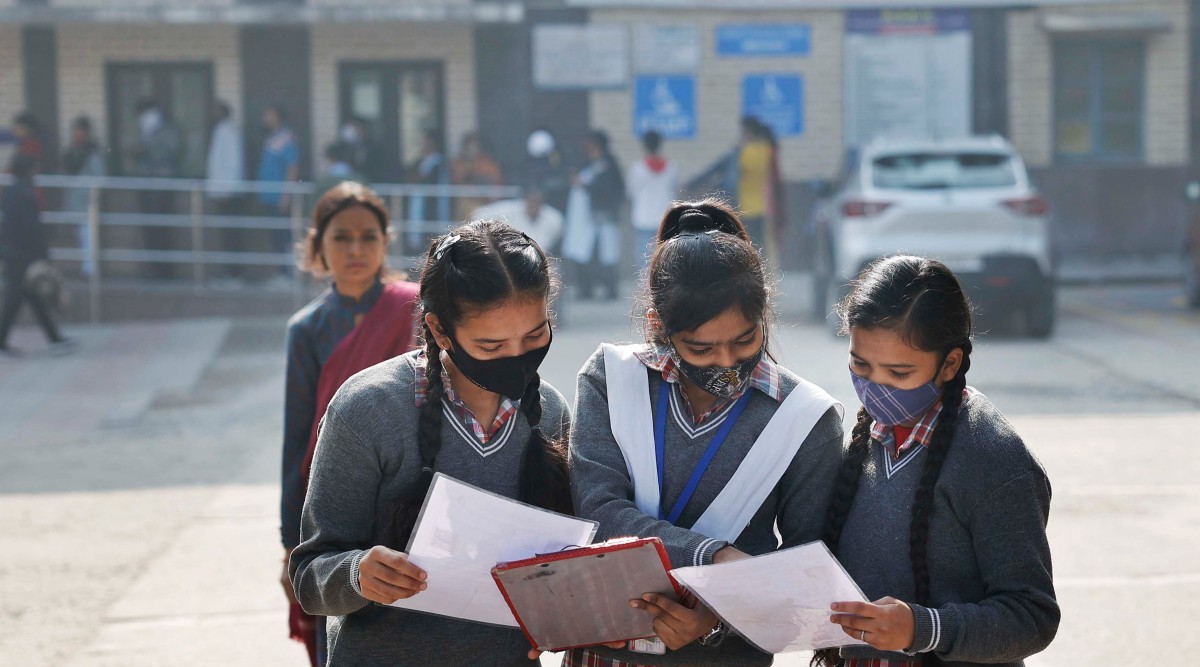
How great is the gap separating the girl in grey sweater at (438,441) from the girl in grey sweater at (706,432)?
13 cm

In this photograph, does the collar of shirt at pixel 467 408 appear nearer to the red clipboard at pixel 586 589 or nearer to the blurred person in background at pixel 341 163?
the red clipboard at pixel 586 589

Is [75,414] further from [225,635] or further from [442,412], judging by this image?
[442,412]

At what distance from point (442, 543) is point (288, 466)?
4.82ft

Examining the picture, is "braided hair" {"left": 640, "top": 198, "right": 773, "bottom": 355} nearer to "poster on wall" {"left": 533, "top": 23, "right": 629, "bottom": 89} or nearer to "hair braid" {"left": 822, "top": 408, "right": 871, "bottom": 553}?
"hair braid" {"left": 822, "top": 408, "right": 871, "bottom": 553}

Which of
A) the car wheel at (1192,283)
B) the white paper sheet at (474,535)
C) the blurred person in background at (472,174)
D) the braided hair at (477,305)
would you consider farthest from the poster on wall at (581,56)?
the white paper sheet at (474,535)

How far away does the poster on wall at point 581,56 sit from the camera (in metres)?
17.4

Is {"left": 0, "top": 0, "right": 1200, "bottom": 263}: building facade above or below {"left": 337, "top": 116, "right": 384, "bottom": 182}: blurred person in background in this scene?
above

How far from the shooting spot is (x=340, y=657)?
2.54m

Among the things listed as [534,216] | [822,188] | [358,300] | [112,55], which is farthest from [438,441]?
[112,55]

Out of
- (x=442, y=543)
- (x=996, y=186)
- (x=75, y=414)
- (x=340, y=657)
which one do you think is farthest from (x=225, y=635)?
(x=996, y=186)

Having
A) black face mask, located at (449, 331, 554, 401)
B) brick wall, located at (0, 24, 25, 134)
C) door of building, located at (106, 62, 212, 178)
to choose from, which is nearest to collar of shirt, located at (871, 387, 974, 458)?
black face mask, located at (449, 331, 554, 401)

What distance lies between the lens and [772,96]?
58.3 feet

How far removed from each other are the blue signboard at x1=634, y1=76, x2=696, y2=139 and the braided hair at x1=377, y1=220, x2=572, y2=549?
15332 millimetres

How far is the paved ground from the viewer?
4.90 meters
